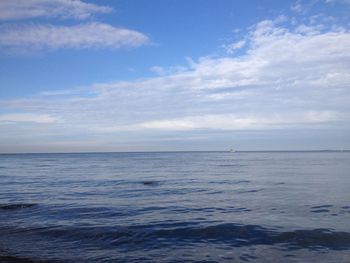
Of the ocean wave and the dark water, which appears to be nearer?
the dark water

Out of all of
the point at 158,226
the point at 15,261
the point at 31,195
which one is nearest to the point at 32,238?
the point at 15,261

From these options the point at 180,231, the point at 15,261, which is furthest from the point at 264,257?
the point at 15,261

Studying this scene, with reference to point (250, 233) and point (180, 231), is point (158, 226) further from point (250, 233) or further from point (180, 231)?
point (250, 233)

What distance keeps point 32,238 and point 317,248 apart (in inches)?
494

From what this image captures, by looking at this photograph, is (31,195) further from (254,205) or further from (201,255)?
(201,255)

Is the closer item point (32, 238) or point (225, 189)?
point (32, 238)

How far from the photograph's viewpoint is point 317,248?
1441 centimetres

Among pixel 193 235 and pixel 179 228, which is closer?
pixel 193 235

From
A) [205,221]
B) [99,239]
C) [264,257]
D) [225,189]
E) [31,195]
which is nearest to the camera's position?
[264,257]

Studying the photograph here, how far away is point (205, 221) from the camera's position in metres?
19.7

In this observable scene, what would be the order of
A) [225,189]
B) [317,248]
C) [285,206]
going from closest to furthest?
[317,248]
[285,206]
[225,189]

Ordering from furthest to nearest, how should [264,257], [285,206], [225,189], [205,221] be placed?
[225,189]
[285,206]
[205,221]
[264,257]

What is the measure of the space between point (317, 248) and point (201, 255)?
189 inches

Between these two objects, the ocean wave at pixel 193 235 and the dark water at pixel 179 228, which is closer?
the dark water at pixel 179 228
